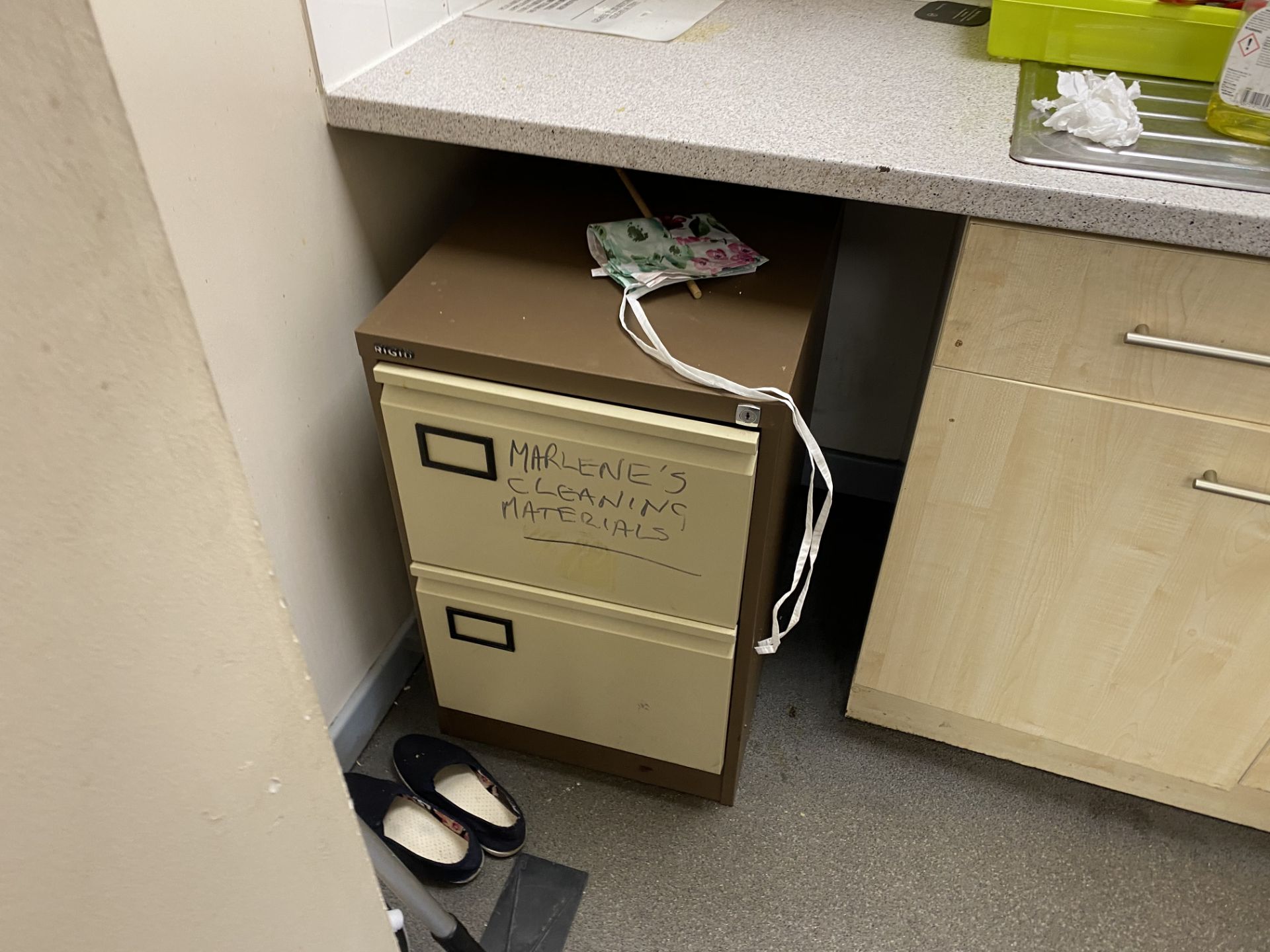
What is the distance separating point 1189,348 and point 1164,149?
0.63 feet

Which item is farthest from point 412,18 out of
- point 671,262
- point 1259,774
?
point 1259,774

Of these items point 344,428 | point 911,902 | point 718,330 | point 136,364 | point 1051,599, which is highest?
point 136,364

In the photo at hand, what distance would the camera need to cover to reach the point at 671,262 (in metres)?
1.00

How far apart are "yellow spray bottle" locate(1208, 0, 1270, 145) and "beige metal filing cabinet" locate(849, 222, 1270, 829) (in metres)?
0.17

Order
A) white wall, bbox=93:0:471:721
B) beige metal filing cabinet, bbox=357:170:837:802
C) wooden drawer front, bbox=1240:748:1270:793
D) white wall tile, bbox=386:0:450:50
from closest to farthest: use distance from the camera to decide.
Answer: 1. white wall, bbox=93:0:471:721
2. beige metal filing cabinet, bbox=357:170:837:802
3. white wall tile, bbox=386:0:450:50
4. wooden drawer front, bbox=1240:748:1270:793

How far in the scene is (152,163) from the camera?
2.54 feet

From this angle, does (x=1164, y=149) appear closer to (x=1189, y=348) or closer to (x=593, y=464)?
(x=1189, y=348)

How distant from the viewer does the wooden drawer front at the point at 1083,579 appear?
0.94m

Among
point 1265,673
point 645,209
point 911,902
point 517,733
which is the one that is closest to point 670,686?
point 517,733

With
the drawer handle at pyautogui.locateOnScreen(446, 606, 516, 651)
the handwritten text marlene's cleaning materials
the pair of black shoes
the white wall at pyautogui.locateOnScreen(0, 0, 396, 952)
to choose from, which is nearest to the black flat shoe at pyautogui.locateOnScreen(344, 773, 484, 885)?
the pair of black shoes

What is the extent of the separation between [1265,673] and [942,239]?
2.35ft

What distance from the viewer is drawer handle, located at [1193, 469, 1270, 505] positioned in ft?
3.00

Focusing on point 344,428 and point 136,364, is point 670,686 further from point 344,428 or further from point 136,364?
point 136,364

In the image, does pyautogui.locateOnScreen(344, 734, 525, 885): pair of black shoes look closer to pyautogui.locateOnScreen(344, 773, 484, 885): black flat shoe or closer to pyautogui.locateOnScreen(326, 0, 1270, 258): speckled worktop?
pyautogui.locateOnScreen(344, 773, 484, 885): black flat shoe
